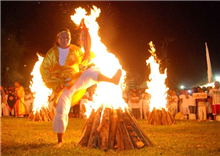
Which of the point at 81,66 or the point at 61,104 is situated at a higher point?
the point at 81,66

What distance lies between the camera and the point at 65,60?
5.59m

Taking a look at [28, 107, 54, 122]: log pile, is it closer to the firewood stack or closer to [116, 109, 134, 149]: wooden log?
the firewood stack

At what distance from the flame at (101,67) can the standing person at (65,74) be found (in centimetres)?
43

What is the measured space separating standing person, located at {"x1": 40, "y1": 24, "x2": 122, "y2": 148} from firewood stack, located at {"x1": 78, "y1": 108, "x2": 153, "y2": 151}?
535mm

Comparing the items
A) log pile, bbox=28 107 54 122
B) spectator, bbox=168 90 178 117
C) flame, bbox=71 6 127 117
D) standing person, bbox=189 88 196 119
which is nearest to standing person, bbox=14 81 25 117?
log pile, bbox=28 107 54 122

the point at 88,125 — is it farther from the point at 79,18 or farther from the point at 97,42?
the point at 79,18

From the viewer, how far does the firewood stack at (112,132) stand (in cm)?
531

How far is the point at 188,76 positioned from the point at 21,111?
61.2ft

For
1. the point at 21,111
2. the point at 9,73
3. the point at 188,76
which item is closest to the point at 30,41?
the point at 9,73

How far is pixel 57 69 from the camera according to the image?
5586mm

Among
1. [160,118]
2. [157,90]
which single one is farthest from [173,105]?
[160,118]

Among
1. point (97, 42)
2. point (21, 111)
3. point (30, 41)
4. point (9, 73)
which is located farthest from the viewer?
point (9, 73)

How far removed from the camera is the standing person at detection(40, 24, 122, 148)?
5.39 meters

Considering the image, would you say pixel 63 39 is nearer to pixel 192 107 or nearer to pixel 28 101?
pixel 192 107
